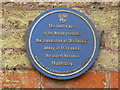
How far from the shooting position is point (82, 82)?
2662mm

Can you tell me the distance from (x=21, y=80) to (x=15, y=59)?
0.72ft

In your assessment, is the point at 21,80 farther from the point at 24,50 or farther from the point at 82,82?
the point at 82,82

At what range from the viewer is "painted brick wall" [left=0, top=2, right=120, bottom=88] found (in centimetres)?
266

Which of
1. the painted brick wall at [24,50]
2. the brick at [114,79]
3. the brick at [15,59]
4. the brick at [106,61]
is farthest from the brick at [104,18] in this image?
the brick at [15,59]

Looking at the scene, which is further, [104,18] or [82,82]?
[104,18]

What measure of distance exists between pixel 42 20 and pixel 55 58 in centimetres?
41

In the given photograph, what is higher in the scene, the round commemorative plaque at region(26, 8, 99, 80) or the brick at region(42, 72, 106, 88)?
the round commemorative plaque at region(26, 8, 99, 80)

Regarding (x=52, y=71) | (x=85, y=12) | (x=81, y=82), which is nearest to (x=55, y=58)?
(x=52, y=71)

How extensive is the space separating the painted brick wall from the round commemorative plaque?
0.09 m

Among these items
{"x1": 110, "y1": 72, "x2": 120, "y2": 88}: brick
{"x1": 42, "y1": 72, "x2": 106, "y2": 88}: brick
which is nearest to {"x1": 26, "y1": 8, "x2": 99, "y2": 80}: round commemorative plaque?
{"x1": 42, "y1": 72, "x2": 106, "y2": 88}: brick

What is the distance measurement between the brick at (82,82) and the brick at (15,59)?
22 cm

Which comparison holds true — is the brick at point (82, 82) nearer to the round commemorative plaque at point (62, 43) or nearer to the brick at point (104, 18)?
the round commemorative plaque at point (62, 43)

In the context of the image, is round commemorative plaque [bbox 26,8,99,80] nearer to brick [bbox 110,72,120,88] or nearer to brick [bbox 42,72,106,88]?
brick [bbox 42,72,106,88]

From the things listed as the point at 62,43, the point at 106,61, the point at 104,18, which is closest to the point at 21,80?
the point at 62,43
